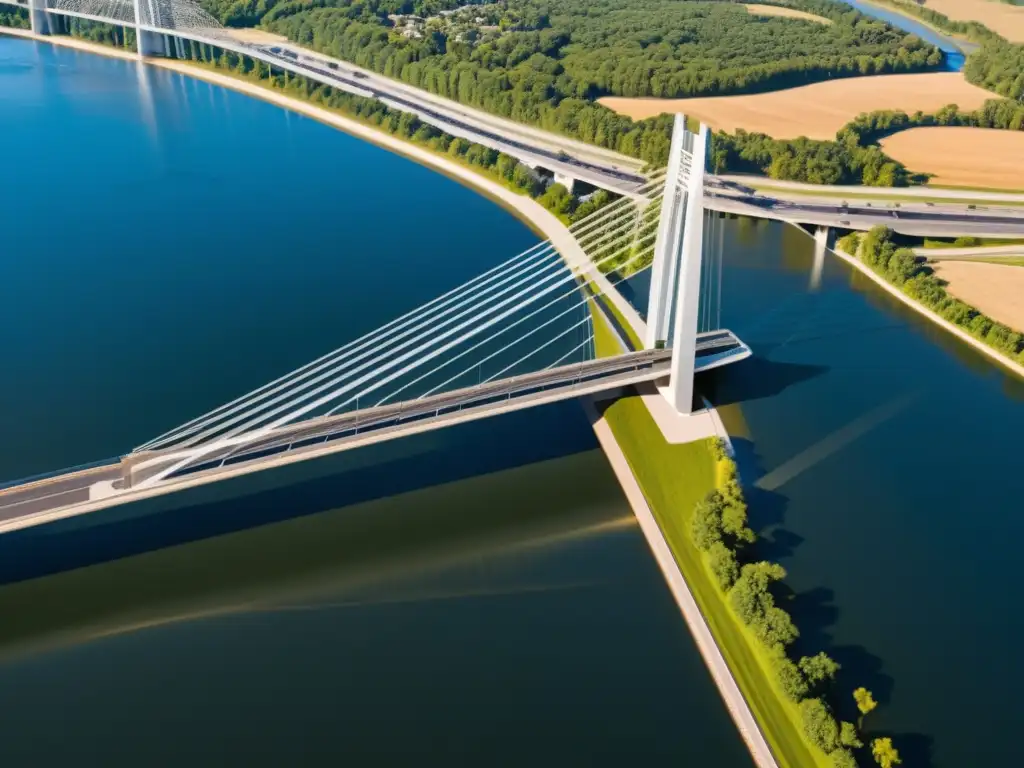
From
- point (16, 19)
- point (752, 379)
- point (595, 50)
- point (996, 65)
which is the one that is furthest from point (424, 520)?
point (16, 19)

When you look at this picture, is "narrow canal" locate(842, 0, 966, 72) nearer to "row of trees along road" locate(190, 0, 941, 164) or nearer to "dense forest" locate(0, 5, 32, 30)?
"row of trees along road" locate(190, 0, 941, 164)

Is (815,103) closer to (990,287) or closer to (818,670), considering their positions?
(990,287)

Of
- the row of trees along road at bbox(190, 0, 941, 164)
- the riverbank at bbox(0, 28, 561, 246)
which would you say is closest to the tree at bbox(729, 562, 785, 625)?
the riverbank at bbox(0, 28, 561, 246)

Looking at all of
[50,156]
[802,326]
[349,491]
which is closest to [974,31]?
[802,326]

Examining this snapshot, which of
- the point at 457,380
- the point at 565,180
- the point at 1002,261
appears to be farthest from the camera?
the point at 565,180

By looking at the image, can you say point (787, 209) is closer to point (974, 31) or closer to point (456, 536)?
point (456, 536)
